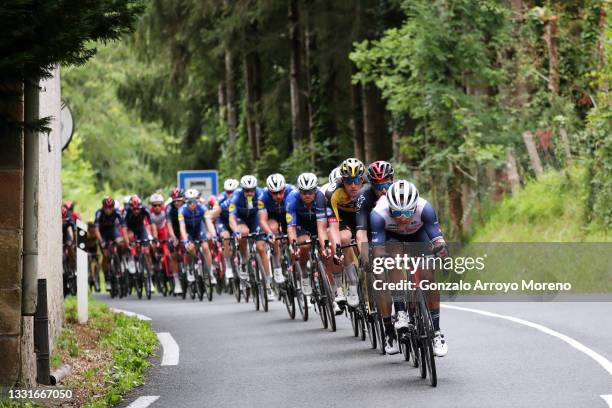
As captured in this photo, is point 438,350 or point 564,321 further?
point 564,321

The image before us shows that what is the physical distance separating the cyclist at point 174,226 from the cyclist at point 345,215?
9999mm

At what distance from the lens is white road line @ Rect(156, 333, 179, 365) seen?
45.5 feet

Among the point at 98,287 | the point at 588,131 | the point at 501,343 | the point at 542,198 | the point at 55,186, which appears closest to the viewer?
the point at 501,343

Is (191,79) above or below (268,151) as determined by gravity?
above

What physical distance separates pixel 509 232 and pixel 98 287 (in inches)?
403

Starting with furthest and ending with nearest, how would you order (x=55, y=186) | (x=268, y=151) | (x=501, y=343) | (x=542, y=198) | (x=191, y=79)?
(x=191, y=79), (x=268, y=151), (x=542, y=198), (x=55, y=186), (x=501, y=343)

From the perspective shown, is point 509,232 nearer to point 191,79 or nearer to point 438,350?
point 438,350

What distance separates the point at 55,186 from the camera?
50.8 feet

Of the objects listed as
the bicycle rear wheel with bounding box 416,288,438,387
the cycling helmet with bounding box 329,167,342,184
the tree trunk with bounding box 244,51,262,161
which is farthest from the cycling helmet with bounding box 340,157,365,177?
the tree trunk with bounding box 244,51,262,161

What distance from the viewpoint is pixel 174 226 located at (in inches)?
1052

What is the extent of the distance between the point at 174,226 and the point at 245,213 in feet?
18.4

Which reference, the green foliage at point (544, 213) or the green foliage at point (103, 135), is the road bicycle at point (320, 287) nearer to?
the green foliage at point (544, 213)

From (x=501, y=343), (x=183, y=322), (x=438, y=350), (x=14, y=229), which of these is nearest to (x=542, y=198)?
(x=183, y=322)

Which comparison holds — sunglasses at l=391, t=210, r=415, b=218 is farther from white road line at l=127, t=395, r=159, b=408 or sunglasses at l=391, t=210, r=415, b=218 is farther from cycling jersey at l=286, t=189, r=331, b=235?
cycling jersey at l=286, t=189, r=331, b=235
